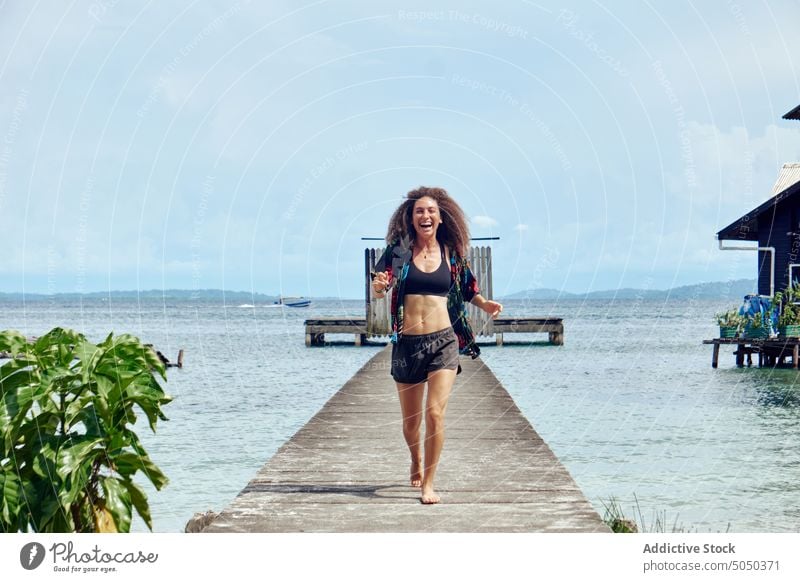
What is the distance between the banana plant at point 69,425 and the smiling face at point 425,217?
1.80 m

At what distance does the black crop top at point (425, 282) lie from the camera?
584 centimetres

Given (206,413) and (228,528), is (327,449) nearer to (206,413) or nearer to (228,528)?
(228,528)

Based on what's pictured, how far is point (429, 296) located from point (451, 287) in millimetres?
196

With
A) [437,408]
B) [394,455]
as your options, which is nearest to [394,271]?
[437,408]

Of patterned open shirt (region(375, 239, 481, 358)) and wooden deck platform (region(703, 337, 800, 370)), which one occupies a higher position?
patterned open shirt (region(375, 239, 481, 358))

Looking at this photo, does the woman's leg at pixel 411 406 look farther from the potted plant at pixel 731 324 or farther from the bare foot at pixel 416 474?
the potted plant at pixel 731 324

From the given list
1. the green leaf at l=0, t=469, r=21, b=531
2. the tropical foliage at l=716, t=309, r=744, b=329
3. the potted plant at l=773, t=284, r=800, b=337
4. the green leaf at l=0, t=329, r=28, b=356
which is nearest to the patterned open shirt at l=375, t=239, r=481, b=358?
the green leaf at l=0, t=329, r=28, b=356

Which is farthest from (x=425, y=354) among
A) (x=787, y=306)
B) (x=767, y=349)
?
(x=767, y=349)

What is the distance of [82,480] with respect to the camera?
16.6 ft

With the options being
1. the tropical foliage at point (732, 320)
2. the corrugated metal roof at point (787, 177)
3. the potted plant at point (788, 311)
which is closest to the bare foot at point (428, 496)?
the potted plant at point (788, 311)

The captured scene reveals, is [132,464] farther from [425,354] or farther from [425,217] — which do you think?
[425,217]

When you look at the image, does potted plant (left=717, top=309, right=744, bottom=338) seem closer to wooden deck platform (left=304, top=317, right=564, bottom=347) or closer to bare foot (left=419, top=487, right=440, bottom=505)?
wooden deck platform (left=304, top=317, right=564, bottom=347)

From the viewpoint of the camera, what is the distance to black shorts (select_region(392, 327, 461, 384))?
5.88m

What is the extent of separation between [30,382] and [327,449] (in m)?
3.48
